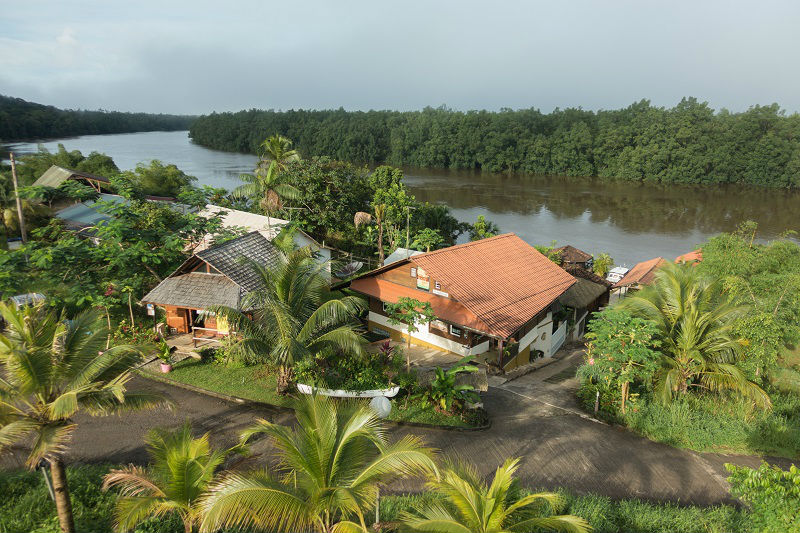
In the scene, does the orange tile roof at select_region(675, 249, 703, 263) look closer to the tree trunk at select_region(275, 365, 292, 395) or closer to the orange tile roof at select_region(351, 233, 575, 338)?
the orange tile roof at select_region(351, 233, 575, 338)

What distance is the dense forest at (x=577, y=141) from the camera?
66.2 metres

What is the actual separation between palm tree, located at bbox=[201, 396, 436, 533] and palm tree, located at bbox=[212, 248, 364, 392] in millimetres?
Answer: 4563

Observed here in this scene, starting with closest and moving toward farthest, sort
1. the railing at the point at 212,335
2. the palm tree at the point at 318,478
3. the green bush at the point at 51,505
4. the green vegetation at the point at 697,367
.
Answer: the palm tree at the point at 318,478, the green bush at the point at 51,505, the green vegetation at the point at 697,367, the railing at the point at 212,335

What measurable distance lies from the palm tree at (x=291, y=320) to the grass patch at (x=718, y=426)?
23.6 feet

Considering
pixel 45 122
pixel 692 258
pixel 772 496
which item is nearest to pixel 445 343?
pixel 772 496

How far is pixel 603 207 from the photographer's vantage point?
5628 cm

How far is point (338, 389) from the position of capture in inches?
476

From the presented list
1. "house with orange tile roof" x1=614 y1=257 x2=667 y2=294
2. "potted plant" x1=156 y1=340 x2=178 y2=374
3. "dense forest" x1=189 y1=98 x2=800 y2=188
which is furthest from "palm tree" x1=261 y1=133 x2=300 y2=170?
"dense forest" x1=189 y1=98 x2=800 y2=188

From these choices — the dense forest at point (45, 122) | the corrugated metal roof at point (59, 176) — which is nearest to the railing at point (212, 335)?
the corrugated metal roof at point (59, 176)

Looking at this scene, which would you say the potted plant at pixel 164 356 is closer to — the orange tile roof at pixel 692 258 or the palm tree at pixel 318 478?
the palm tree at pixel 318 478

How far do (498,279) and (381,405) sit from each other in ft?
23.4

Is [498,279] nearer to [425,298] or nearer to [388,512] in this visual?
[425,298]

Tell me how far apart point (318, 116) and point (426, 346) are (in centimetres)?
9870

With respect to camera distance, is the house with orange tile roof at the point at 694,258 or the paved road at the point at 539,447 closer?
the paved road at the point at 539,447
